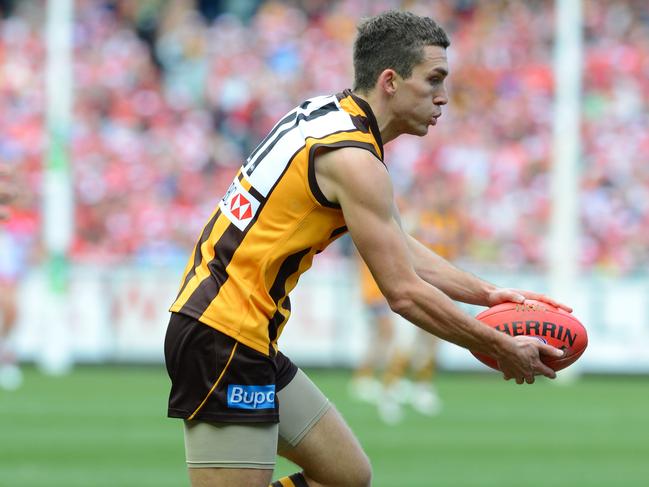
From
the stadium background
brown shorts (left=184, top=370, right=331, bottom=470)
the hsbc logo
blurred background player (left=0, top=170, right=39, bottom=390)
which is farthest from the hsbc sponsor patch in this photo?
blurred background player (left=0, top=170, right=39, bottom=390)

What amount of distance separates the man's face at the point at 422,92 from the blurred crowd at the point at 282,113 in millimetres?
13703

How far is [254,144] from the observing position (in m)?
22.5

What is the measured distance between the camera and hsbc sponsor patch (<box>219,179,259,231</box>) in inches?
203

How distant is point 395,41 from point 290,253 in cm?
89

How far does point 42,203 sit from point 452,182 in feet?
20.7

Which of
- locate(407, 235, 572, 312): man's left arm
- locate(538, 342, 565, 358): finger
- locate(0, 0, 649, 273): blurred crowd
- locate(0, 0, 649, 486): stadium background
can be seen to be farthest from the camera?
locate(0, 0, 649, 273): blurred crowd

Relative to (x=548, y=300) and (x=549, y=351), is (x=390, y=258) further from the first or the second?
(x=548, y=300)

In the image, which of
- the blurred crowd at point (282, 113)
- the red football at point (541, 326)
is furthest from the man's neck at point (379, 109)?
the blurred crowd at point (282, 113)

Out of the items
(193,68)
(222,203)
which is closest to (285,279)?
(222,203)

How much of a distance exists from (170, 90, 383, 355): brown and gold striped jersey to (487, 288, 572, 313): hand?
0.89m

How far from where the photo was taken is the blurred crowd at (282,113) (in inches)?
825

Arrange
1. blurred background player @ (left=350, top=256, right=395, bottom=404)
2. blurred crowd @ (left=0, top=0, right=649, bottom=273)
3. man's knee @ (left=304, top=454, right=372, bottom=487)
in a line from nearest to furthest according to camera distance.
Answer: man's knee @ (left=304, top=454, right=372, bottom=487) < blurred background player @ (left=350, top=256, right=395, bottom=404) < blurred crowd @ (left=0, top=0, right=649, bottom=273)

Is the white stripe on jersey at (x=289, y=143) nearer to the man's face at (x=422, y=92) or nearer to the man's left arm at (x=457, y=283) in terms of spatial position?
the man's face at (x=422, y=92)

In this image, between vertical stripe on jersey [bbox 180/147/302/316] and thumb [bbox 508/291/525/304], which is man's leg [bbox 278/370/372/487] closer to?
vertical stripe on jersey [bbox 180/147/302/316]
